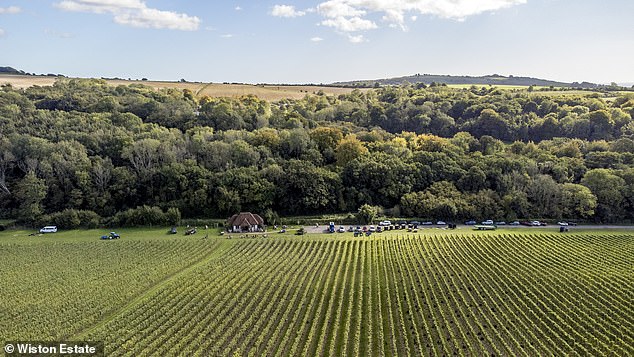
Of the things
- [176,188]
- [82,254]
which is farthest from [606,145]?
[82,254]

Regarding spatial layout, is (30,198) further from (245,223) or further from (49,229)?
(245,223)

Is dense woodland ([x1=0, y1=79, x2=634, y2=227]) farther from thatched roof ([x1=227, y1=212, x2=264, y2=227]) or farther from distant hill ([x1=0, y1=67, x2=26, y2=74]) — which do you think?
distant hill ([x1=0, y1=67, x2=26, y2=74])

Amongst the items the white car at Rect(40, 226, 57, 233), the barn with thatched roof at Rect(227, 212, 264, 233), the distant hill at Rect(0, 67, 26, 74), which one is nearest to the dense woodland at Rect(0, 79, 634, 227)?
the white car at Rect(40, 226, 57, 233)

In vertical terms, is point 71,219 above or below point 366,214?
below

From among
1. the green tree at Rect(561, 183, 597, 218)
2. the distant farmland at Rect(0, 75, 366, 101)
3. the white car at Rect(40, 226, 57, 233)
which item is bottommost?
the white car at Rect(40, 226, 57, 233)

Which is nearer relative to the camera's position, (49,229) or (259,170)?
(49,229)

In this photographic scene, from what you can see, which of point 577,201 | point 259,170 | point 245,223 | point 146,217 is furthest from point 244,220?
point 577,201

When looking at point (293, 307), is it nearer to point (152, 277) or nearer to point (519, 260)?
point (152, 277)
